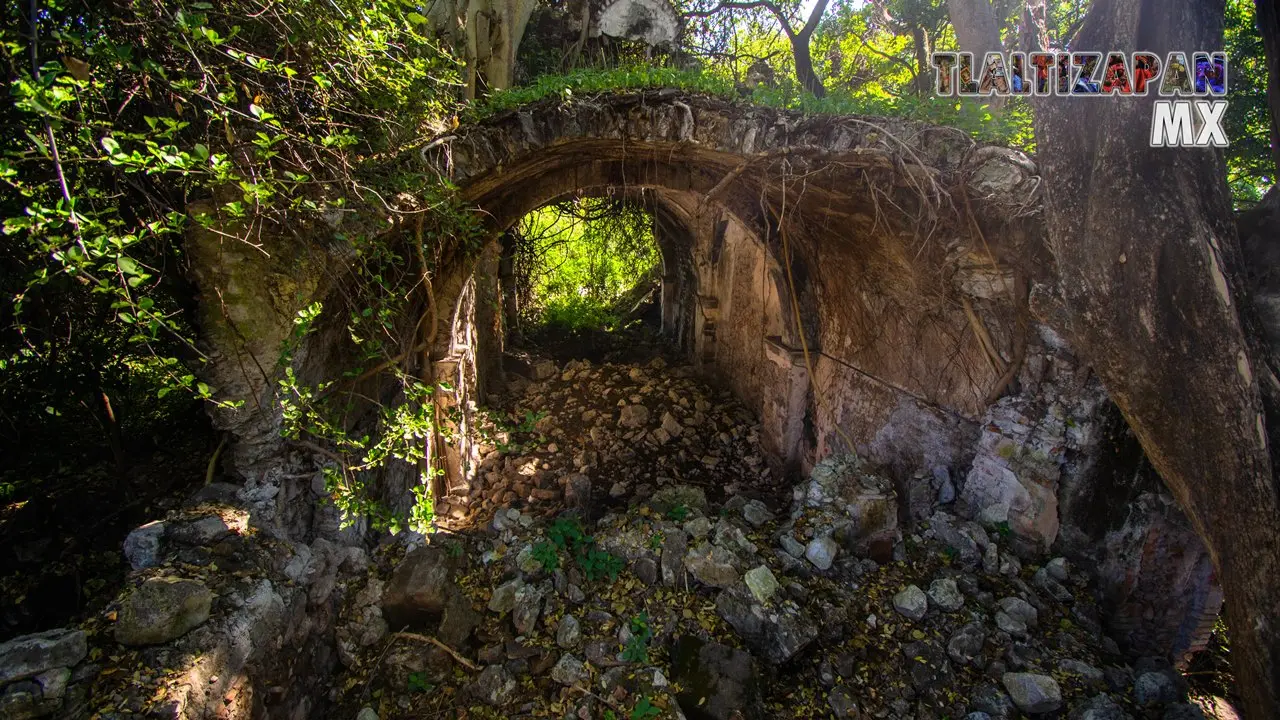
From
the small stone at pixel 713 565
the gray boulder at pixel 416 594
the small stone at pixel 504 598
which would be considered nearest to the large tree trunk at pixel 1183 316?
the small stone at pixel 713 565

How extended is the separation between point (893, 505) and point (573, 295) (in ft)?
23.0

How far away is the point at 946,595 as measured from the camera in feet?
8.85

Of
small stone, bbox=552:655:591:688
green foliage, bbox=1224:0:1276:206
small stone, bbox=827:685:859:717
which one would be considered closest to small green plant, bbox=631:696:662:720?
small stone, bbox=552:655:591:688

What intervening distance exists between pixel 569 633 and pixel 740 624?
84 cm

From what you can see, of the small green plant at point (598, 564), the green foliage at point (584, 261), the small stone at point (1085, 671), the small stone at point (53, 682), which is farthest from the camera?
the green foliage at point (584, 261)

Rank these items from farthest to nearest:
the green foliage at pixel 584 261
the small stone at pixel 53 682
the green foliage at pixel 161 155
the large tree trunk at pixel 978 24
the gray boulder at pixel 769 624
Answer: the green foliage at pixel 584 261 < the large tree trunk at pixel 978 24 < the gray boulder at pixel 769 624 < the small stone at pixel 53 682 < the green foliage at pixel 161 155

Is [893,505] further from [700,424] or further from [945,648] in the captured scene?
[700,424]

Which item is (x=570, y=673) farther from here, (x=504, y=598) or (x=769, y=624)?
(x=769, y=624)

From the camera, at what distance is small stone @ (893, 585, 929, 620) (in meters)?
2.66

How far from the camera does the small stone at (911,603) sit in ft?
8.73

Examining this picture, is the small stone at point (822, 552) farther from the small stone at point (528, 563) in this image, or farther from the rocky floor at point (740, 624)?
the small stone at point (528, 563)

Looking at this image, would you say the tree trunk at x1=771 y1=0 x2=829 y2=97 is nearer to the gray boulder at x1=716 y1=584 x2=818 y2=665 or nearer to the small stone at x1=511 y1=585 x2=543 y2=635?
the gray boulder at x1=716 y1=584 x2=818 y2=665

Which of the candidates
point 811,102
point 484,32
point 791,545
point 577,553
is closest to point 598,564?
point 577,553

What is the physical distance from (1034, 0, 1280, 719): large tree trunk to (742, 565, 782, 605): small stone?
1.63m
